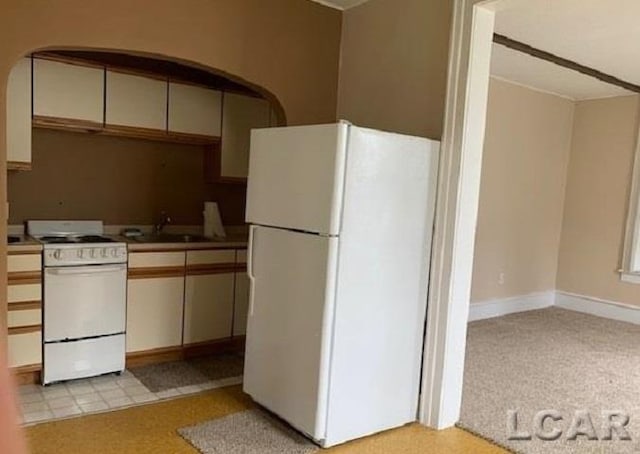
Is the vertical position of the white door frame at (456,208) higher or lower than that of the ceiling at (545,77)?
lower

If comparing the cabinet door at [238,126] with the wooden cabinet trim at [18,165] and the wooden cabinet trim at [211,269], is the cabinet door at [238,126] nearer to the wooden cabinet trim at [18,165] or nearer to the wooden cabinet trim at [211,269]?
the wooden cabinet trim at [211,269]

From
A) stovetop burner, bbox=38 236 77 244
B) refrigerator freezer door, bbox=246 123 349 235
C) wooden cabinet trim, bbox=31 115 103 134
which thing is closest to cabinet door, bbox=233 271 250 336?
refrigerator freezer door, bbox=246 123 349 235

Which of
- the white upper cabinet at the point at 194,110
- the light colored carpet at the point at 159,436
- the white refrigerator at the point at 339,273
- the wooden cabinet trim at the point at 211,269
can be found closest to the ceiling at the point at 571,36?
the white refrigerator at the point at 339,273

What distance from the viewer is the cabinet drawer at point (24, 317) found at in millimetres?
3012

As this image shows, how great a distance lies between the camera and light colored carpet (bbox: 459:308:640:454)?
288cm

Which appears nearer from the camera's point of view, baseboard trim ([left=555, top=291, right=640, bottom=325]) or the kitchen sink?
the kitchen sink

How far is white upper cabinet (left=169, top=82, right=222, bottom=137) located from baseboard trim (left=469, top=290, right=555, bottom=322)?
121 inches

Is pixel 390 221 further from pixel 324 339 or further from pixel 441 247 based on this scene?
pixel 324 339

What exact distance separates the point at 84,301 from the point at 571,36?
3741 millimetres

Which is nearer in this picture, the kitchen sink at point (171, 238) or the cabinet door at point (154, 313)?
the cabinet door at point (154, 313)

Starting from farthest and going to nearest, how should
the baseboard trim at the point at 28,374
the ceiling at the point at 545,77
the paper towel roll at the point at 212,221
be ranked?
the ceiling at the point at 545,77, the paper towel roll at the point at 212,221, the baseboard trim at the point at 28,374

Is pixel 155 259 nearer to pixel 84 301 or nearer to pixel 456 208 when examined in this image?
pixel 84 301

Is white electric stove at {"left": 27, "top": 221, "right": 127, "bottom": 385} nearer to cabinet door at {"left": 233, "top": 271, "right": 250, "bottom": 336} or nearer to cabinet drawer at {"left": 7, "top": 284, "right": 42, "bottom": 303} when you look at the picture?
cabinet drawer at {"left": 7, "top": 284, "right": 42, "bottom": 303}

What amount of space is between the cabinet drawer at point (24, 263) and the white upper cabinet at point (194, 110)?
1291 mm
